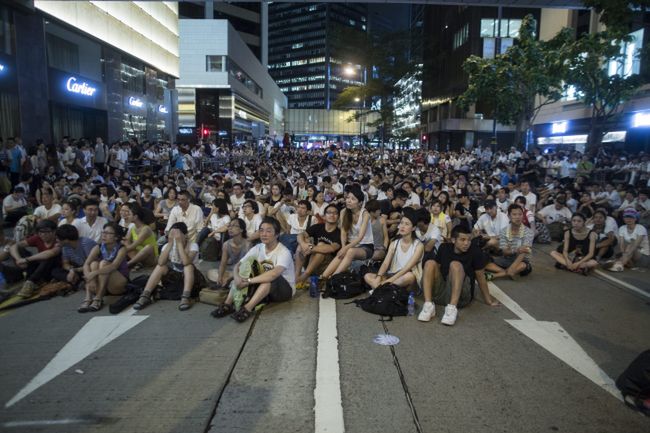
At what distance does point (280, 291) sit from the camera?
603 cm

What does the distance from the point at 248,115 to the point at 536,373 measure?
52.4 metres

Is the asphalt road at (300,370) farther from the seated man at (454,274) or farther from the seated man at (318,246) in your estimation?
the seated man at (318,246)

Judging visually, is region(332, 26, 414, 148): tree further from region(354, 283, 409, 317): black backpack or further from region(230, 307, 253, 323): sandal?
region(230, 307, 253, 323): sandal

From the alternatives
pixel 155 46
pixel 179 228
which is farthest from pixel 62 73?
pixel 179 228

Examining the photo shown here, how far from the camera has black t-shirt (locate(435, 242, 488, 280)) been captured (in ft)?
19.1

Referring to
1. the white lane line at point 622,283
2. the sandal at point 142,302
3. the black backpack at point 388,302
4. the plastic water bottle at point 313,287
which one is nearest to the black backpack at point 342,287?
the plastic water bottle at point 313,287

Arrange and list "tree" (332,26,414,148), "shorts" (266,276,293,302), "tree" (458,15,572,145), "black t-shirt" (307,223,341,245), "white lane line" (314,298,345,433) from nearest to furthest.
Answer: "white lane line" (314,298,345,433)
"shorts" (266,276,293,302)
"black t-shirt" (307,223,341,245)
"tree" (458,15,572,145)
"tree" (332,26,414,148)

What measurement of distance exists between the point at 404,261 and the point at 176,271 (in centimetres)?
323

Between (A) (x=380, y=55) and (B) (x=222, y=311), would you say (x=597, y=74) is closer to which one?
(A) (x=380, y=55)

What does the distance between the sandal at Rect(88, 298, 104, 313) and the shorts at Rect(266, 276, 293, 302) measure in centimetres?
216

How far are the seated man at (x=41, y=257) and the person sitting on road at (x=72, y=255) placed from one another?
10cm

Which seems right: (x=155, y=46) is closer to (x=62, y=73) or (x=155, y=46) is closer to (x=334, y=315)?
(x=62, y=73)

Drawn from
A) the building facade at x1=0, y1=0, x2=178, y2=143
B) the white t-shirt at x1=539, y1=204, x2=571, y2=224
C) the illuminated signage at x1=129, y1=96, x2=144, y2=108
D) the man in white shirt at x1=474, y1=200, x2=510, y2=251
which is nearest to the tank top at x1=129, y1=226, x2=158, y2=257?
the man in white shirt at x1=474, y1=200, x2=510, y2=251

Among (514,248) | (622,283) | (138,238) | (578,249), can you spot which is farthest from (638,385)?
(138,238)
